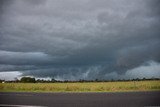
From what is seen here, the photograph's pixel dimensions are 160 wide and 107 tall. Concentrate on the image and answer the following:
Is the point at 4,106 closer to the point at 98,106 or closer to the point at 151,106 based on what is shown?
the point at 98,106

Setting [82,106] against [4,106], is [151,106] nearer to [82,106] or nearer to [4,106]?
[82,106]

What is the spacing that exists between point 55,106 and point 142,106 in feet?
13.1

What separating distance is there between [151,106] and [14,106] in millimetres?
6220

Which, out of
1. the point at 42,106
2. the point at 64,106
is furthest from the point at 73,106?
the point at 42,106

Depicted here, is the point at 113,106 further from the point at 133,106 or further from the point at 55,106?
the point at 55,106

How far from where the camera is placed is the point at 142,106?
43.6 ft

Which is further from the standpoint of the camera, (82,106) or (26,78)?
(26,78)

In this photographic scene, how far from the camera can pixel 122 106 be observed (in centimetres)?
1334

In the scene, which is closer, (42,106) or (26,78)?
(42,106)

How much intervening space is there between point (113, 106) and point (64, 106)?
88.9 inches

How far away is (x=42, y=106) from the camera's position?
1374 cm

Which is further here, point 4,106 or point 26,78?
point 26,78

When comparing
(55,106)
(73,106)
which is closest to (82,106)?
(73,106)

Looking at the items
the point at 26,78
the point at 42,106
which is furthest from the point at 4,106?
the point at 26,78
